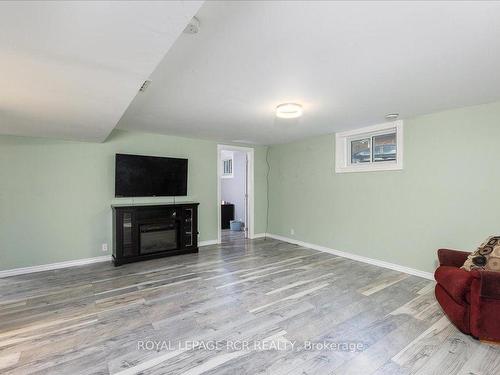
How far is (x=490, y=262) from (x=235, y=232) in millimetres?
5130

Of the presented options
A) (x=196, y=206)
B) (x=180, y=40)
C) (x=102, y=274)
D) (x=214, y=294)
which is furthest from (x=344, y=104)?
(x=102, y=274)

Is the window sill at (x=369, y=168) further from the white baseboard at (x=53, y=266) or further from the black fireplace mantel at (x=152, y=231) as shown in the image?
the white baseboard at (x=53, y=266)

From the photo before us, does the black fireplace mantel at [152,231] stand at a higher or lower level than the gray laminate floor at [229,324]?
higher

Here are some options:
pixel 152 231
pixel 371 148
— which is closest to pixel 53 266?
pixel 152 231

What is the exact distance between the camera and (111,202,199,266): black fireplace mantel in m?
3.93

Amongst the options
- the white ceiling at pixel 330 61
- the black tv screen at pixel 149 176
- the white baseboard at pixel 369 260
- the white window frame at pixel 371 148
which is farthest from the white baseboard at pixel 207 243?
the white window frame at pixel 371 148

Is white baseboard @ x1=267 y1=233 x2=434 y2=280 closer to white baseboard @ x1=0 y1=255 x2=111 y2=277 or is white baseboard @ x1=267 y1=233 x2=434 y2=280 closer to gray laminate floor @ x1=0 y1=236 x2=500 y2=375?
gray laminate floor @ x1=0 y1=236 x2=500 y2=375

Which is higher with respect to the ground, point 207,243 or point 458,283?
point 458,283

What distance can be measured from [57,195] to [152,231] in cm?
151

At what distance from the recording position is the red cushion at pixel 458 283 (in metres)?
2.07

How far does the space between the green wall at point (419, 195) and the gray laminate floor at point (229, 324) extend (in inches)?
23.9

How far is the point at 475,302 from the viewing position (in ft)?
6.63

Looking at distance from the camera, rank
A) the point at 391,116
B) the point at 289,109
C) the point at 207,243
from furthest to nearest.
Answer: the point at 207,243
the point at 391,116
the point at 289,109

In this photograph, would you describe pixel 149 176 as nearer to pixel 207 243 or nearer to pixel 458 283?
pixel 207 243
